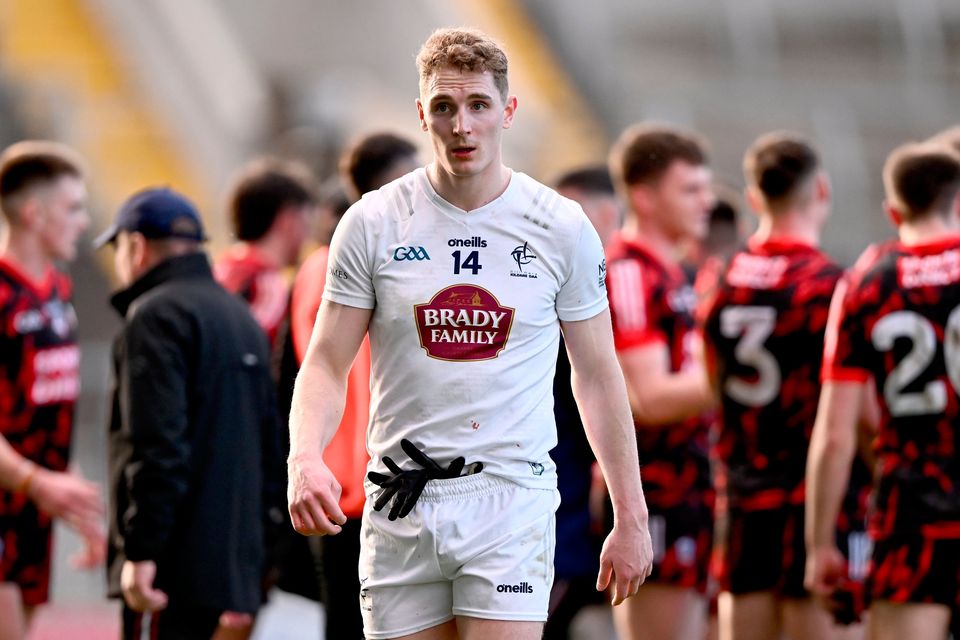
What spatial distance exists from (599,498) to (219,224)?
10482 millimetres

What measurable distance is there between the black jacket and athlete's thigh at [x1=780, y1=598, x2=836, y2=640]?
8.41 feet

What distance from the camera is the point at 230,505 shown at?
6.96 metres

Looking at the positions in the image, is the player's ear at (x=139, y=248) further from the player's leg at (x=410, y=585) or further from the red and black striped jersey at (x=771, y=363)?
the red and black striped jersey at (x=771, y=363)

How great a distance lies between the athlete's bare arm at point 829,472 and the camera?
683cm

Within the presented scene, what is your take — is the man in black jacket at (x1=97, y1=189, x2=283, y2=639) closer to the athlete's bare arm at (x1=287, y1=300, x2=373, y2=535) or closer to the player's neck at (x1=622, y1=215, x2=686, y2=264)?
the athlete's bare arm at (x1=287, y1=300, x2=373, y2=535)

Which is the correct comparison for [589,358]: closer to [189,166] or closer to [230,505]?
[230,505]

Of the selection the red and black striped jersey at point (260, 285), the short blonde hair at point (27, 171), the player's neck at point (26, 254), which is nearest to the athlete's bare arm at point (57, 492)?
the player's neck at point (26, 254)

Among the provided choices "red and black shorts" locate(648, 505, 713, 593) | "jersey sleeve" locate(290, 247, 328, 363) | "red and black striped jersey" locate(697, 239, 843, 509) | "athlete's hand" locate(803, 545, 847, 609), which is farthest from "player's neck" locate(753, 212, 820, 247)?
"jersey sleeve" locate(290, 247, 328, 363)

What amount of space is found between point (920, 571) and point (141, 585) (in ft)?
10.2

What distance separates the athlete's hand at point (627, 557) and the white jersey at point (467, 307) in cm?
30

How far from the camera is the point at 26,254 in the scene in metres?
8.49

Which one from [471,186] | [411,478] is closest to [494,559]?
[411,478]

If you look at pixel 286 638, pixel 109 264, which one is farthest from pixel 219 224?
pixel 286 638

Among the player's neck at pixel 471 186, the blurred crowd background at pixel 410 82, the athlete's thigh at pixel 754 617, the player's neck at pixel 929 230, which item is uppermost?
the blurred crowd background at pixel 410 82
